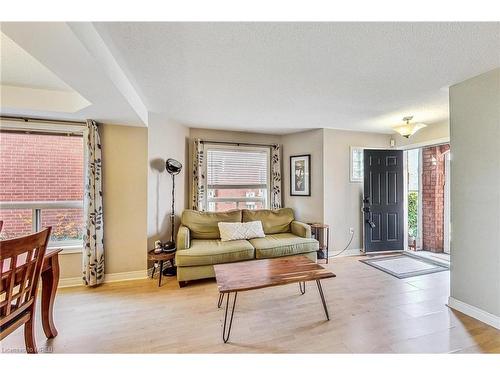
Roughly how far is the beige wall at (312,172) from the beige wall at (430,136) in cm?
164

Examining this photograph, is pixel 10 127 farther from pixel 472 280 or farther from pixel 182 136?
pixel 472 280

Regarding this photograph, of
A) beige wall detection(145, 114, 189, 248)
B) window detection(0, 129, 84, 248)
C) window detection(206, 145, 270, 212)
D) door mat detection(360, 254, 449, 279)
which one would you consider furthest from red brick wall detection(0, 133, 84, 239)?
door mat detection(360, 254, 449, 279)

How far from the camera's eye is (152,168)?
3.14 metres

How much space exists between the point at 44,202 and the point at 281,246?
3.16 meters

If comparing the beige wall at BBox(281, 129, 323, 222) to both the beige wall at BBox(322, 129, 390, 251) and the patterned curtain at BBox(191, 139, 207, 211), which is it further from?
the patterned curtain at BBox(191, 139, 207, 211)

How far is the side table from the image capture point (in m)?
3.74

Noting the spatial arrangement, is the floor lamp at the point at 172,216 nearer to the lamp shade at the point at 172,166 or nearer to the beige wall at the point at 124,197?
the lamp shade at the point at 172,166

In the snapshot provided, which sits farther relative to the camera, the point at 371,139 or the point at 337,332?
the point at 371,139

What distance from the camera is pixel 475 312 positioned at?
2.02 meters

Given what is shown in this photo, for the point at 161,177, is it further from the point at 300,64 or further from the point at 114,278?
the point at 300,64

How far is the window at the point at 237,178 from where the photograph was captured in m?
4.00

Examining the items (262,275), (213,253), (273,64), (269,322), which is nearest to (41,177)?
(213,253)
